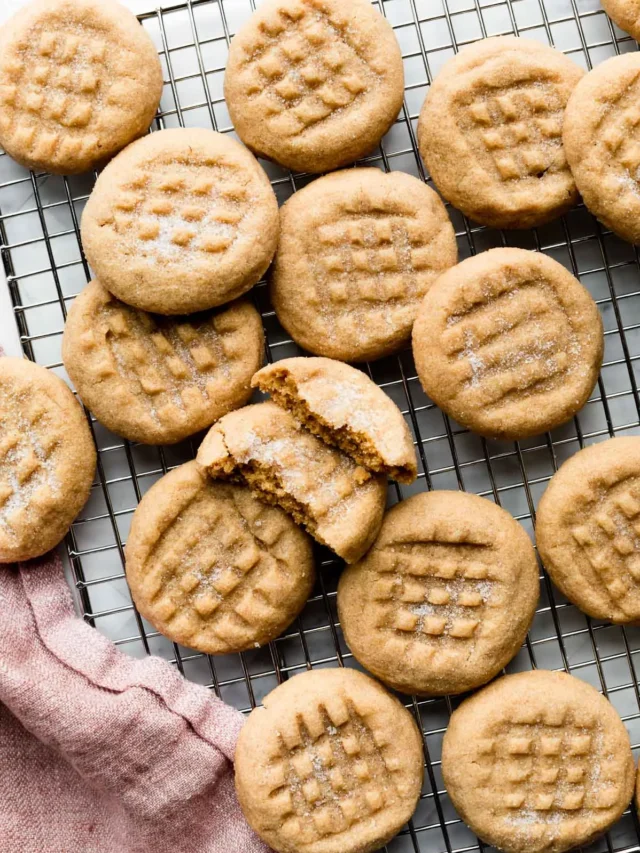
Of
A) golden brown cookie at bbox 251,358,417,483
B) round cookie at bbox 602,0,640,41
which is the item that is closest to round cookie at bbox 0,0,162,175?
golden brown cookie at bbox 251,358,417,483

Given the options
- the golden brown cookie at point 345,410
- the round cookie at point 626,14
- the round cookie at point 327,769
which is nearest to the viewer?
the golden brown cookie at point 345,410

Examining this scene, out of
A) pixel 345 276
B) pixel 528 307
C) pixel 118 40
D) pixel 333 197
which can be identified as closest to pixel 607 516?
pixel 528 307

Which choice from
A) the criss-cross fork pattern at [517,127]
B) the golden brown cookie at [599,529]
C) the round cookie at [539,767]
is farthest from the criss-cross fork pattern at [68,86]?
the round cookie at [539,767]

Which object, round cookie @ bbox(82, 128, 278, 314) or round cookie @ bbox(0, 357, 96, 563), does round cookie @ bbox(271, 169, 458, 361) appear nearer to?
round cookie @ bbox(82, 128, 278, 314)

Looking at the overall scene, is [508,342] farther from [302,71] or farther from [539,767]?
[539,767]

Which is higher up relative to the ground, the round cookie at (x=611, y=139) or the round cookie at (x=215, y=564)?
the round cookie at (x=611, y=139)

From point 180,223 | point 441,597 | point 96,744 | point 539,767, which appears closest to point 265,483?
point 441,597

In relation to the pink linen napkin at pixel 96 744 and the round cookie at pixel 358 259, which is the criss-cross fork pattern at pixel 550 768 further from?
the round cookie at pixel 358 259

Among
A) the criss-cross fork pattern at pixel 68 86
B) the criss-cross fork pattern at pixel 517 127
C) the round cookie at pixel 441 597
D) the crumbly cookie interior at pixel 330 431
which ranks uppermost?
the criss-cross fork pattern at pixel 68 86
